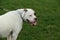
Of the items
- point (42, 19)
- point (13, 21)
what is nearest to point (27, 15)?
point (13, 21)

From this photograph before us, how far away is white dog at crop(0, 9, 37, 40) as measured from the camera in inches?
264

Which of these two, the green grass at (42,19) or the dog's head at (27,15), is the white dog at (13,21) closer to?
the dog's head at (27,15)

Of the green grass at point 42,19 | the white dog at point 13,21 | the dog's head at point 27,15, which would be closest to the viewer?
the white dog at point 13,21

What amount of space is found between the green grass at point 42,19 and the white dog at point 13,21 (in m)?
1.36

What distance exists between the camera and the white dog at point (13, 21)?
6708mm

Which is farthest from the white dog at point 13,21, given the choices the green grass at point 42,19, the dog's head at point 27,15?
the green grass at point 42,19

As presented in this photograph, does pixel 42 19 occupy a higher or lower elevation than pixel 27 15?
lower

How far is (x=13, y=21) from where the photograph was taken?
6.82 meters

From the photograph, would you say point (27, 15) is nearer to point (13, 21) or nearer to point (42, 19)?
point (13, 21)

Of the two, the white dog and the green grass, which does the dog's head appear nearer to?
the white dog

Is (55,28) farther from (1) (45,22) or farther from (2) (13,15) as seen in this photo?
(2) (13,15)

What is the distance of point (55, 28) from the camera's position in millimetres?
9156

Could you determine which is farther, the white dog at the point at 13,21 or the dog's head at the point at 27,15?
the dog's head at the point at 27,15

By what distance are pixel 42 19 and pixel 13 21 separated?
335 cm
